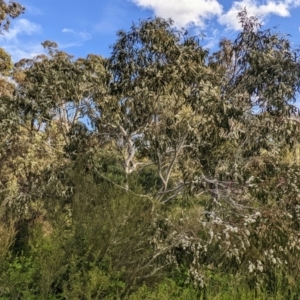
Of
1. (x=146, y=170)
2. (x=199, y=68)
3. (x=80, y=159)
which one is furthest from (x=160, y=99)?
(x=146, y=170)

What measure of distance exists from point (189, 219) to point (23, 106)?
4.46 m

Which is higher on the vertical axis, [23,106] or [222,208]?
[23,106]

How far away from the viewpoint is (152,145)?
6.42 metres

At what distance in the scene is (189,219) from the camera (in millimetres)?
5500

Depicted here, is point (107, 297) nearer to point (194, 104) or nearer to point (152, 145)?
point (152, 145)

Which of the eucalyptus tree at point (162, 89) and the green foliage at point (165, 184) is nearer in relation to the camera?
the green foliage at point (165, 184)

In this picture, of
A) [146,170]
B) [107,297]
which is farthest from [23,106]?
[146,170]

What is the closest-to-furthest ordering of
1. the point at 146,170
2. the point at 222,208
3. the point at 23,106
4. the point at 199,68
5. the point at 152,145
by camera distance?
the point at 222,208, the point at 152,145, the point at 199,68, the point at 23,106, the point at 146,170

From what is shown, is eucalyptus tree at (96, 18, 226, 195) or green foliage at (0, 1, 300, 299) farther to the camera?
eucalyptus tree at (96, 18, 226, 195)

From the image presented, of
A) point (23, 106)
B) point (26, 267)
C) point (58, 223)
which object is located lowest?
point (26, 267)

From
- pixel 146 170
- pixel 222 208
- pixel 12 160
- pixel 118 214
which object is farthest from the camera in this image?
pixel 146 170

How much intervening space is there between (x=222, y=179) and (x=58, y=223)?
2.43 metres

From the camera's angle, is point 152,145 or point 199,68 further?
point 199,68

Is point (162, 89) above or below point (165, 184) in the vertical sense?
above
